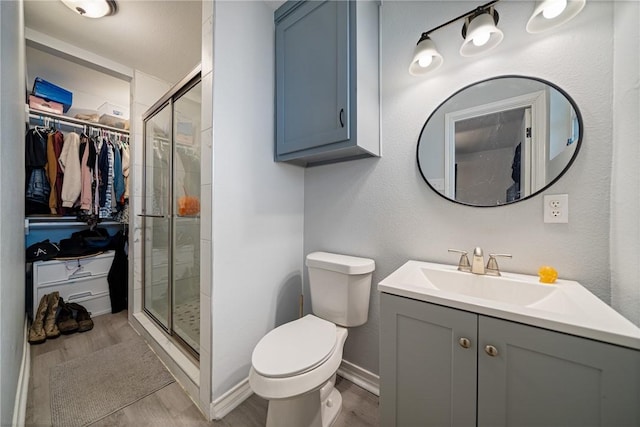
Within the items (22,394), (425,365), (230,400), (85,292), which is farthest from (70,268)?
(425,365)

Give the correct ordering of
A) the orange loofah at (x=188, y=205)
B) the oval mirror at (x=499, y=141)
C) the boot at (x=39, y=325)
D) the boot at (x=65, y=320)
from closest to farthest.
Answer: the oval mirror at (x=499, y=141)
the orange loofah at (x=188, y=205)
the boot at (x=39, y=325)
the boot at (x=65, y=320)

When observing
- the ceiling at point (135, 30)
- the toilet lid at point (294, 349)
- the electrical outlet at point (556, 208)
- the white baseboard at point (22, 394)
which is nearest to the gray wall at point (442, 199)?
the electrical outlet at point (556, 208)

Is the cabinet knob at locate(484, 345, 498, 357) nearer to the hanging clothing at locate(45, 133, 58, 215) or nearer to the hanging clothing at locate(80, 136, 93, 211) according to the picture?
the hanging clothing at locate(80, 136, 93, 211)

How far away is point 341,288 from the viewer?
1252mm

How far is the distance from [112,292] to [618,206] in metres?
3.61

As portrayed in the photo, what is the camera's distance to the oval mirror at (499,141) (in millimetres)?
926

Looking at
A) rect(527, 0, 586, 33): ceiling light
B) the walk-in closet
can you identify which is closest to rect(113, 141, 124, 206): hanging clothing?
the walk-in closet

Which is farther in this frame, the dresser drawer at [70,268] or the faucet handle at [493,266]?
the dresser drawer at [70,268]

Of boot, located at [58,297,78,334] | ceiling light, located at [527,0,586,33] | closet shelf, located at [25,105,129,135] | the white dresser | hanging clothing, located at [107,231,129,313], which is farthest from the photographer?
hanging clothing, located at [107,231,129,313]

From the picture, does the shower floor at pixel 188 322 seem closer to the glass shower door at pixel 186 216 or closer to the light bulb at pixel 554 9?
the glass shower door at pixel 186 216

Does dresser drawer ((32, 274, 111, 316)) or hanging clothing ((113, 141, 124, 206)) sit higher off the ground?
hanging clothing ((113, 141, 124, 206))

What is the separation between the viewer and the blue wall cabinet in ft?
3.77

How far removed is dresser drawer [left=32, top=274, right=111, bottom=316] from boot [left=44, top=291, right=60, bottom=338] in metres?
0.08

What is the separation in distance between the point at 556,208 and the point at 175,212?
2.26 metres
